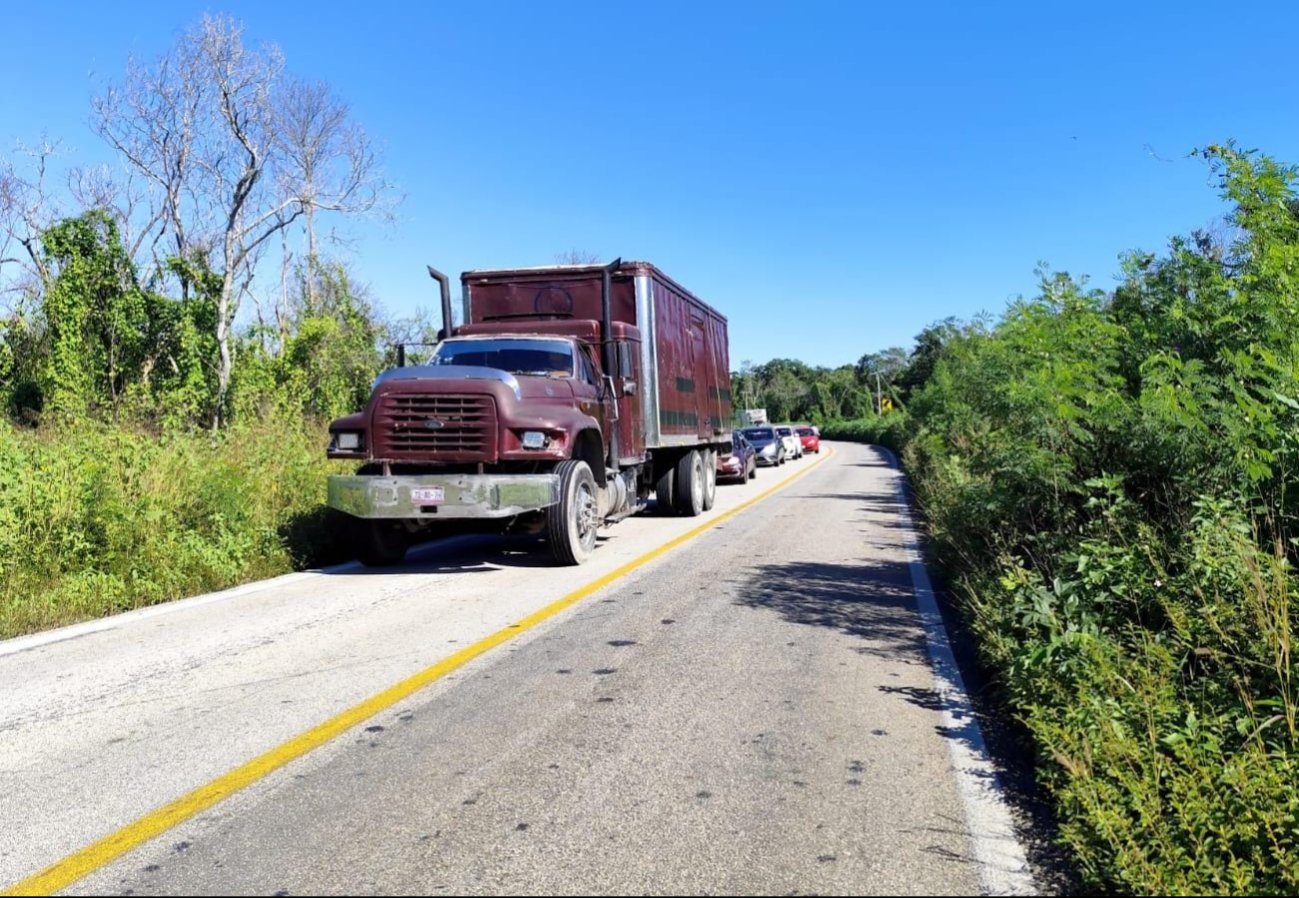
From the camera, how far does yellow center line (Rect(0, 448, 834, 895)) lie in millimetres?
3035

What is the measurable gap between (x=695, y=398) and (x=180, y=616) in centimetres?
993

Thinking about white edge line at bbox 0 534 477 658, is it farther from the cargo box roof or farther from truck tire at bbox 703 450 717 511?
truck tire at bbox 703 450 717 511

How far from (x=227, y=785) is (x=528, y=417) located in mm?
5571

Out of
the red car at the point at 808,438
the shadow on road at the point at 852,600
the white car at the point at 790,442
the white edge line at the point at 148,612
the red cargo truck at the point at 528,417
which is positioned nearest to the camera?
the shadow on road at the point at 852,600

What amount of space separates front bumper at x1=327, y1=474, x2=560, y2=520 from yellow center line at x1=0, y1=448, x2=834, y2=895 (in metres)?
2.29

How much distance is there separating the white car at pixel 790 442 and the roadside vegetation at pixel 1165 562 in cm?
2930

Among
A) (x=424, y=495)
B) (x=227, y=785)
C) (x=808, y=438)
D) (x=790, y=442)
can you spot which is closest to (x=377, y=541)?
(x=424, y=495)

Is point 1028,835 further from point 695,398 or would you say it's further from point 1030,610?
point 695,398

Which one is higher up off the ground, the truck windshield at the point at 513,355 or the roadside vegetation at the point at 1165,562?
the truck windshield at the point at 513,355

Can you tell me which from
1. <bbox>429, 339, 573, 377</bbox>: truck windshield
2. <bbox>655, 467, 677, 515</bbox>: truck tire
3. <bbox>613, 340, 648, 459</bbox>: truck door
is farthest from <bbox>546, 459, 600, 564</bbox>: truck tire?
<bbox>655, 467, 677, 515</bbox>: truck tire

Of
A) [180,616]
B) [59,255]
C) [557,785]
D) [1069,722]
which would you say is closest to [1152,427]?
[1069,722]

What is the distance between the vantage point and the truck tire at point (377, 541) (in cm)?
945

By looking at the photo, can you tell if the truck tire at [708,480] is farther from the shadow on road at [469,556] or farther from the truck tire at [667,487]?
the shadow on road at [469,556]

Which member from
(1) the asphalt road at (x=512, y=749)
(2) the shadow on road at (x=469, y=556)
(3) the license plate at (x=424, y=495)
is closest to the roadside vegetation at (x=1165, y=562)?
(1) the asphalt road at (x=512, y=749)
